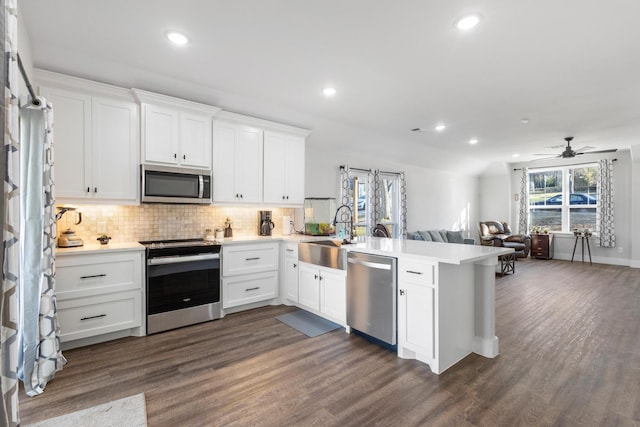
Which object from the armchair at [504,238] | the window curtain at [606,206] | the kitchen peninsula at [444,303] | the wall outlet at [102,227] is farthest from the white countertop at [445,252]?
the window curtain at [606,206]

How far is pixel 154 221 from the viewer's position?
3.67 metres

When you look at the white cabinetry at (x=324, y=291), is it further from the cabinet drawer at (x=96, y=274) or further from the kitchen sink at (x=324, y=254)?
the cabinet drawer at (x=96, y=274)

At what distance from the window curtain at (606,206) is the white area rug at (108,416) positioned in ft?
30.9

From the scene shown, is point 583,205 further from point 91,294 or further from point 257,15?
point 91,294

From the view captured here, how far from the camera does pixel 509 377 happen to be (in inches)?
95.3

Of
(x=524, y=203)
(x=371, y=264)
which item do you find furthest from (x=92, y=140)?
(x=524, y=203)

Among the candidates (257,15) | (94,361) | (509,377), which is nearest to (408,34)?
(257,15)

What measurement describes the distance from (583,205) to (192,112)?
917 centimetres

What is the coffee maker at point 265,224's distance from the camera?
4.45 meters

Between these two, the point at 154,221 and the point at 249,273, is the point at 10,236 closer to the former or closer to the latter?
the point at 154,221

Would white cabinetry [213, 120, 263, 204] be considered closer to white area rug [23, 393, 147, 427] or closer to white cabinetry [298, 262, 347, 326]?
white cabinetry [298, 262, 347, 326]

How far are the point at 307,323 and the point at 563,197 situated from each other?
8.17m

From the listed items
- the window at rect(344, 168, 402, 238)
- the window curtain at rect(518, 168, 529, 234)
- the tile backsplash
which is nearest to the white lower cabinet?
the tile backsplash

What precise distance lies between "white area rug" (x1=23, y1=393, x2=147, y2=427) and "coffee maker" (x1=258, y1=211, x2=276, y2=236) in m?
2.58
